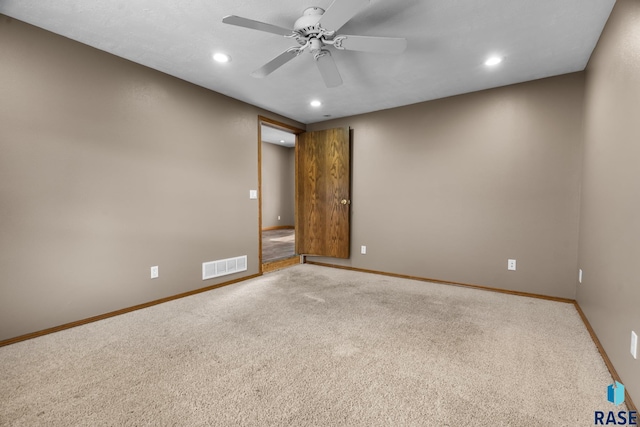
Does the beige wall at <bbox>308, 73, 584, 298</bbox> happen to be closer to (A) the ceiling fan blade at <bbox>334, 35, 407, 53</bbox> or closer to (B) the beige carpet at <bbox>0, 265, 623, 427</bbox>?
(B) the beige carpet at <bbox>0, 265, 623, 427</bbox>

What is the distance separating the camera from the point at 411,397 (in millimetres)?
1509

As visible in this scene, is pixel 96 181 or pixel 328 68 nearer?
pixel 328 68

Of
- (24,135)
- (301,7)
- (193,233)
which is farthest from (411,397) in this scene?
(24,135)

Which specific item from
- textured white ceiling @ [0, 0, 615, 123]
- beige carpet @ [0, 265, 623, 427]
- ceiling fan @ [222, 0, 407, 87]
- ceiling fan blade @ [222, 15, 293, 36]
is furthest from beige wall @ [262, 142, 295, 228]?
ceiling fan blade @ [222, 15, 293, 36]

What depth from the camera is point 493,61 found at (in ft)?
8.82

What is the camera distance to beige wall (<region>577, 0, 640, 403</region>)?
1.51m

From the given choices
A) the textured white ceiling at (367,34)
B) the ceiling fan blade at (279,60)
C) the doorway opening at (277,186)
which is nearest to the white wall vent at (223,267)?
the textured white ceiling at (367,34)

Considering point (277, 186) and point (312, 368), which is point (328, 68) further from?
point (277, 186)

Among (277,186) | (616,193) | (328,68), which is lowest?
(616,193)

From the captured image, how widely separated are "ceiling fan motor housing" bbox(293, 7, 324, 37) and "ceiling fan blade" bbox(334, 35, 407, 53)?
174 mm

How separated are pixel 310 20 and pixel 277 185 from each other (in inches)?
265

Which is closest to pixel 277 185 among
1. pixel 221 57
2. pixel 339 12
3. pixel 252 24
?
pixel 221 57

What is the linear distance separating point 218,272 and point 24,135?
211cm

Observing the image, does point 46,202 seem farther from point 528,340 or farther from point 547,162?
point 547,162
